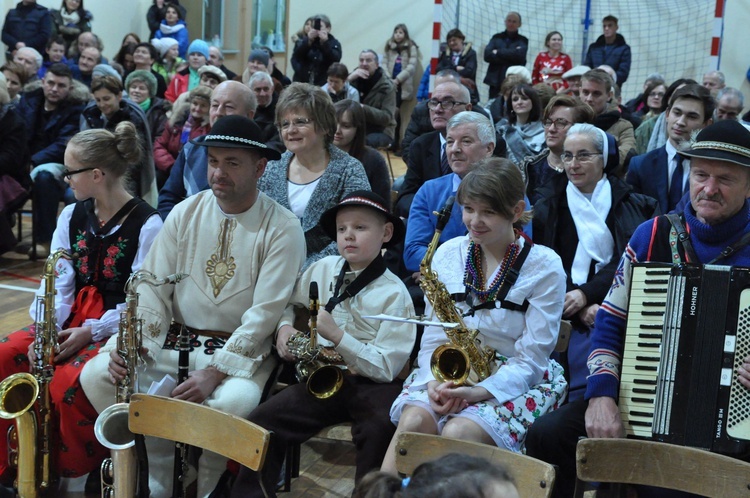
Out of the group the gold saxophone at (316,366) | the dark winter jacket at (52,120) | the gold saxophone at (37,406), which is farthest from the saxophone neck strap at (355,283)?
the dark winter jacket at (52,120)

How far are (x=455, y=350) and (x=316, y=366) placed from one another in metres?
0.54

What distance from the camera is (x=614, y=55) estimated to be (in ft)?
35.1

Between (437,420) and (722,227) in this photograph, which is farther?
(437,420)

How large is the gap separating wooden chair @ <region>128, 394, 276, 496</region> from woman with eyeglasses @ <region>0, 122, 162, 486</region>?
2.74 feet

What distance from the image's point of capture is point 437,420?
2875 mm

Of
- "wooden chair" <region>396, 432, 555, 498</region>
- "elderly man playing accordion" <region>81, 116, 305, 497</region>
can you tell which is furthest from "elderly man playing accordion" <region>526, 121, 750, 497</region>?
"elderly man playing accordion" <region>81, 116, 305, 497</region>

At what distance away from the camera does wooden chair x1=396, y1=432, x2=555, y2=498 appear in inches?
85.3

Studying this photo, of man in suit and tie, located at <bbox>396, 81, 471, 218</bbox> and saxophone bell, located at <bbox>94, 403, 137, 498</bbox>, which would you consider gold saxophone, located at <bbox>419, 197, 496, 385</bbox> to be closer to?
saxophone bell, located at <bbox>94, 403, 137, 498</bbox>

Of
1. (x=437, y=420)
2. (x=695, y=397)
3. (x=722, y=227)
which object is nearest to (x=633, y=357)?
(x=695, y=397)

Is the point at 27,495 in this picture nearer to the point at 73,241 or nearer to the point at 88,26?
the point at 73,241

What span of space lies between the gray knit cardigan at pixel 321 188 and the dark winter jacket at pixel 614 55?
744 cm

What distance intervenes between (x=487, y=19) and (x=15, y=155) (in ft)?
24.9

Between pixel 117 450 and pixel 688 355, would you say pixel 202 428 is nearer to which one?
pixel 117 450

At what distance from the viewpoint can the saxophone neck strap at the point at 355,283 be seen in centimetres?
320
